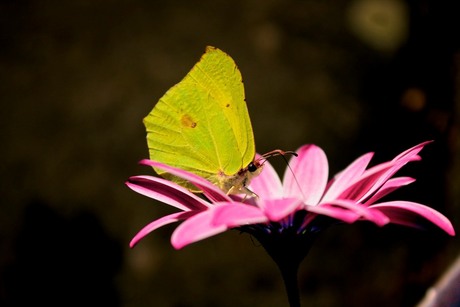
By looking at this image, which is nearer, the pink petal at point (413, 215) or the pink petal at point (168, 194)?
the pink petal at point (413, 215)

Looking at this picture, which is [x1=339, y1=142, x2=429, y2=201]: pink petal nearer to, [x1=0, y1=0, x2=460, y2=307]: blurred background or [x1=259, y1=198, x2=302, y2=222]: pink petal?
[x1=259, y1=198, x2=302, y2=222]: pink petal

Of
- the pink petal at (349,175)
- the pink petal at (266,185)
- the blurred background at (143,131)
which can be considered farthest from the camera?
A: the blurred background at (143,131)

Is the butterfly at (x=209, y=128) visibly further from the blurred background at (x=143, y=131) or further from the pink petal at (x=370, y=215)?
the blurred background at (x=143, y=131)

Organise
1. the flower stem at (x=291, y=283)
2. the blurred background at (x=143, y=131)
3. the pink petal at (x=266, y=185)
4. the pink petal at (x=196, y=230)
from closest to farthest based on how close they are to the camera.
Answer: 1. the pink petal at (x=196, y=230)
2. the flower stem at (x=291, y=283)
3. the pink petal at (x=266, y=185)
4. the blurred background at (x=143, y=131)

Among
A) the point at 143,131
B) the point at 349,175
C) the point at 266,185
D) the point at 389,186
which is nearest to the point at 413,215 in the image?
the point at 389,186

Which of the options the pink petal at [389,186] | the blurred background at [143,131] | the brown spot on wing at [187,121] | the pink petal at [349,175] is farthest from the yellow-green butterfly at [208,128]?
the blurred background at [143,131]

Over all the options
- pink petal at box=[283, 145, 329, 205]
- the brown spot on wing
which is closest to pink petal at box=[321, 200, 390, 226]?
pink petal at box=[283, 145, 329, 205]

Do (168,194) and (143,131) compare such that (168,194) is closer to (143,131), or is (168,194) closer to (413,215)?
(413,215)

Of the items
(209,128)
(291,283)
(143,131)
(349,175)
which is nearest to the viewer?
(291,283)
